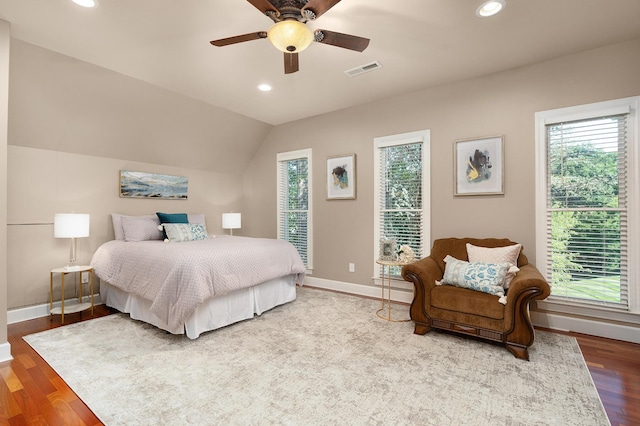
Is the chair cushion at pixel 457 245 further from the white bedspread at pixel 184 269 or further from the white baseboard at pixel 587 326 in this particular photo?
the white bedspread at pixel 184 269

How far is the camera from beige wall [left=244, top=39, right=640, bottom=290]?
2.96m

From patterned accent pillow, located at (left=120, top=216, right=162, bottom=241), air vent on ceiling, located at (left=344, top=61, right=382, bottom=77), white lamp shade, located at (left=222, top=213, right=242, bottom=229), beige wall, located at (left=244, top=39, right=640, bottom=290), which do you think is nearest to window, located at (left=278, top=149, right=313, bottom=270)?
beige wall, located at (left=244, top=39, right=640, bottom=290)

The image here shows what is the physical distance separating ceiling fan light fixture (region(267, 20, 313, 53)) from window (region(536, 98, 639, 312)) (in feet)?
8.52

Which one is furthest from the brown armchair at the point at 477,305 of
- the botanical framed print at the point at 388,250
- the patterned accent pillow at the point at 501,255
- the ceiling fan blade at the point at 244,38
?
the ceiling fan blade at the point at 244,38

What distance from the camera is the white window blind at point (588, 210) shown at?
283 centimetres

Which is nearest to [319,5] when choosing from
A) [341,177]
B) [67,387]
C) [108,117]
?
[341,177]

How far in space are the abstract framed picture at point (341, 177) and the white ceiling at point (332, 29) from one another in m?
1.09

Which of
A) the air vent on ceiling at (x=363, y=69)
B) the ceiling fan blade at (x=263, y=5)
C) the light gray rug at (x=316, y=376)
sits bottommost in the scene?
the light gray rug at (x=316, y=376)

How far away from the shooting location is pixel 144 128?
416 centimetres

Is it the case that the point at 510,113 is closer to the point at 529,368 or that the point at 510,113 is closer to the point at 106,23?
the point at 529,368

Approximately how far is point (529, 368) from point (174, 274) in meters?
2.98

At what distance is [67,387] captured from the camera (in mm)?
2076

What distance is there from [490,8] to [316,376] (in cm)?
299

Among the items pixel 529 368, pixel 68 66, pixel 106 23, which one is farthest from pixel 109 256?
pixel 529 368
